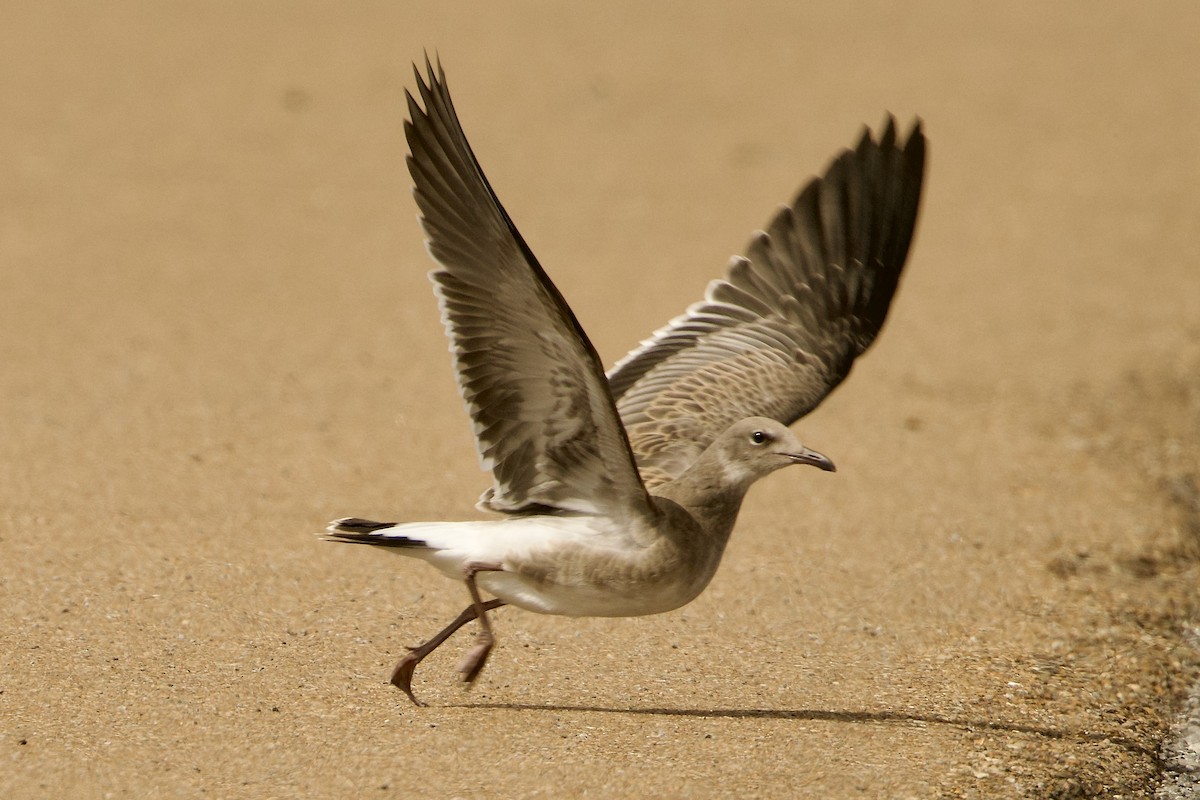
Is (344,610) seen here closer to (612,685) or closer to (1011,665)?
(612,685)

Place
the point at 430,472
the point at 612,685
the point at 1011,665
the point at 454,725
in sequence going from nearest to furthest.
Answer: the point at 454,725 → the point at 612,685 → the point at 1011,665 → the point at 430,472

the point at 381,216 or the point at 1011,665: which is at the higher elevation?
the point at 381,216

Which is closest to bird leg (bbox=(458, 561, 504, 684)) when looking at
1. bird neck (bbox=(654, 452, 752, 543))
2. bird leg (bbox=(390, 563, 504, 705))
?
bird leg (bbox=(390, 563, 504, 705))

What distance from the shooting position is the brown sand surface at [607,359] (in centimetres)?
521

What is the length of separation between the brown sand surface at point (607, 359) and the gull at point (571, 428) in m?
0.49

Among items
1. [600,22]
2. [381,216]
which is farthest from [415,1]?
[381,216]

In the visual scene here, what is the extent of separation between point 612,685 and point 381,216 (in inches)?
261

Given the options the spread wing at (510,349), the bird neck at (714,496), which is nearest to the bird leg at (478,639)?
the spread wing at (510,349)

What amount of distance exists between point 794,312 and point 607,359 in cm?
262

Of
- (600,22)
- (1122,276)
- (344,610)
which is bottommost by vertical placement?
(344,610)

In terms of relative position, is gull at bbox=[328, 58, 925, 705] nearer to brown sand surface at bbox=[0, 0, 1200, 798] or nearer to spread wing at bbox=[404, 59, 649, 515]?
spread wing at bbox=[404, 59, 649, 515]

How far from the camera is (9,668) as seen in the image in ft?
17.5

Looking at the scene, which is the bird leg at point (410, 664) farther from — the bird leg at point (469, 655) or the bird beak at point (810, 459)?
the bird beak at point (810, 459)

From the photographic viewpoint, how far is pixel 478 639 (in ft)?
17.1
